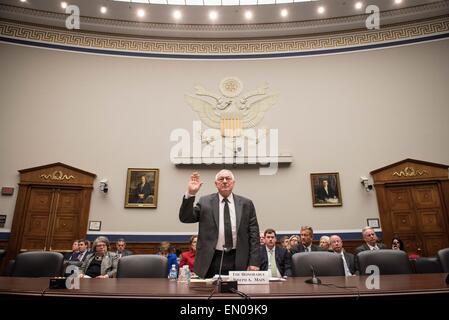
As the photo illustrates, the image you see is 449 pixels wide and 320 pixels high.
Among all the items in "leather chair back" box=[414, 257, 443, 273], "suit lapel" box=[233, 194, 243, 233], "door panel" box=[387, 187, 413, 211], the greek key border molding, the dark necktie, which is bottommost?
"leather chair back" box=[414, 257, 443, 273]

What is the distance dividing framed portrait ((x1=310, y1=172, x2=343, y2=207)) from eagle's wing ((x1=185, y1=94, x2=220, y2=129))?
3286 mm

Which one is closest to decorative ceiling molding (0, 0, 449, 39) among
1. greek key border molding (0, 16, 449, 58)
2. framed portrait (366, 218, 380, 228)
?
greek key border molding (0, 16, 449, 58)

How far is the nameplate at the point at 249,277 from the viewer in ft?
6.52

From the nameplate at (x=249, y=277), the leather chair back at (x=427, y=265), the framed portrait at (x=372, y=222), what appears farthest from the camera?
the framed portrait at (x=372, y=222)

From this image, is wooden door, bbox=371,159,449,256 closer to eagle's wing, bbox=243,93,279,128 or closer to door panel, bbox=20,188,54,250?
eagle's wing, bbox=243,93,279,128

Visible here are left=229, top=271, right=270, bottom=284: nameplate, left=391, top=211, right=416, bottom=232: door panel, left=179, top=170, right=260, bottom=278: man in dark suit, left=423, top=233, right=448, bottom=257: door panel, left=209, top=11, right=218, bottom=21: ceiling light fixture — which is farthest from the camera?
left=209, top=11, right=218, bottom=21: ceiling light fixture

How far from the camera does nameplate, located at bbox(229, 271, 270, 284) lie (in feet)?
6.52

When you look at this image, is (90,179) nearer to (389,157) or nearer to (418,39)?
(389,157)

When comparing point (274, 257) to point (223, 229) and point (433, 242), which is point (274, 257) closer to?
point (223, 229)

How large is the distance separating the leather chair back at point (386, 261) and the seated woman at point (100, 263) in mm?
3513

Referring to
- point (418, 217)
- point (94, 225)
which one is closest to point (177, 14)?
point (94, 225)

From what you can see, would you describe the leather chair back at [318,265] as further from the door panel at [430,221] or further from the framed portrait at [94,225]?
the framed portrait at [94,225]

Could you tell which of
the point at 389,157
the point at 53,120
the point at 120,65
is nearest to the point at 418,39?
the point at 389,157

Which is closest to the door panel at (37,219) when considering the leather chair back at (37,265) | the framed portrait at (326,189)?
the leather chair back at (37,265)
